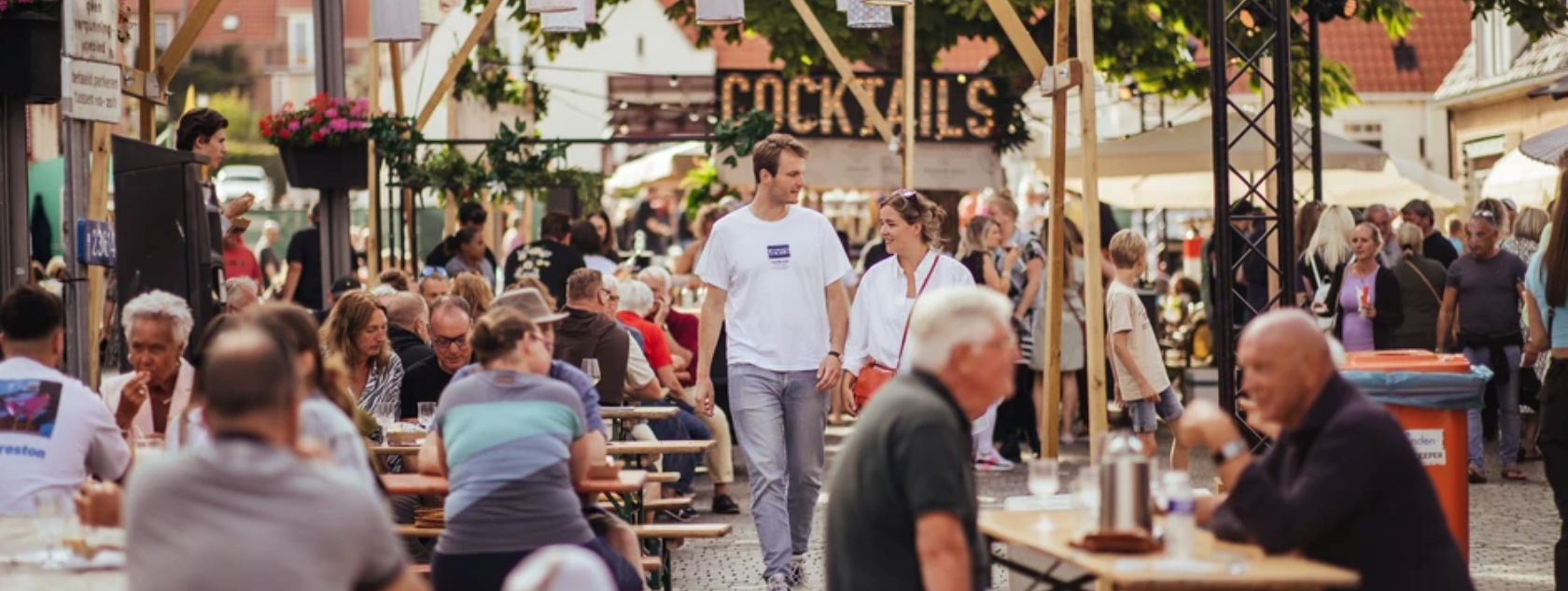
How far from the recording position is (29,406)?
677cm

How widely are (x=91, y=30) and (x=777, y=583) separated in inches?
140

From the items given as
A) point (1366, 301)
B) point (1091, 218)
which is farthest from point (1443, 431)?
point (1366, 301)

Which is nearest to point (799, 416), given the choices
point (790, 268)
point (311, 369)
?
point (790, 268)

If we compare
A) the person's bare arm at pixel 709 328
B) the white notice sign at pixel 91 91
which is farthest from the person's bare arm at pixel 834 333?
the white notice sign at pixel 91 91

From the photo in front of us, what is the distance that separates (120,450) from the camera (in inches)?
270

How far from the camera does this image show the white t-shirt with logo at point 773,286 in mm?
9867

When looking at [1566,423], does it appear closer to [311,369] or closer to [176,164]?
[311,369]

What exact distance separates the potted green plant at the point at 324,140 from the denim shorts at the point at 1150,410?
6.33m

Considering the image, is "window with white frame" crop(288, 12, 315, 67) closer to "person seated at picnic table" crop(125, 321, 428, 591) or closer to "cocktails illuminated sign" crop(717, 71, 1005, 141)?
"cocktails illuminated sign" crop(717, 71, 1005, 141)

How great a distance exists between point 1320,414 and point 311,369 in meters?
2.74

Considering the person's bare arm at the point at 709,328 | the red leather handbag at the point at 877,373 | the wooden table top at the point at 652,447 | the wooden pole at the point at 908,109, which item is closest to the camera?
the wooden table top at the point at 652,447

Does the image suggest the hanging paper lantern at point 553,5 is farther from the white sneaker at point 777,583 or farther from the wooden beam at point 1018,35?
the white sneaker at point 777,583

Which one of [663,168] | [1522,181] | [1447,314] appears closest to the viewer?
[1447,314]

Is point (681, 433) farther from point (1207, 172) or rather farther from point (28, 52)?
point (1207, 172)
